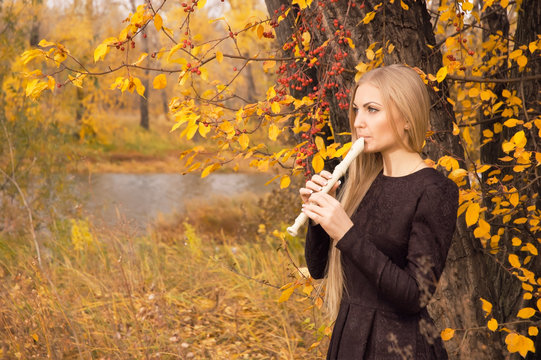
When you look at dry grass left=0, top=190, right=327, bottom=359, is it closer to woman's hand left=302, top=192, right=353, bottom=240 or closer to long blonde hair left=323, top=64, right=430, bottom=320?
long blonde hair left=323, top=64, right=430, bottom=320

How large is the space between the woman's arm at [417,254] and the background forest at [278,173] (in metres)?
0.22

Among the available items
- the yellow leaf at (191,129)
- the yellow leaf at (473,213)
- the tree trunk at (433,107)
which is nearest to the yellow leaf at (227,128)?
the yellow leaf at (191,129)

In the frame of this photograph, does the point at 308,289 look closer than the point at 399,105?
No

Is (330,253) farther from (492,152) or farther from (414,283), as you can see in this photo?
(492,152)

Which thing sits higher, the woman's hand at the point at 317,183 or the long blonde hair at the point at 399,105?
the long blonde hair at the point at 399,105

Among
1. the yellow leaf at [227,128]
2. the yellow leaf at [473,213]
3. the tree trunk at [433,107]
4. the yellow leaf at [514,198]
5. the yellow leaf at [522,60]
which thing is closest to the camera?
the yellow leaf at [473,213]

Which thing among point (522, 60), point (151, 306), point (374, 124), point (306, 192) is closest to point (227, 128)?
point (306, 192)

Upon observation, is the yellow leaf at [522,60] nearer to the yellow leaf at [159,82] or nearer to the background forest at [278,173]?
the background forest at [278,173]

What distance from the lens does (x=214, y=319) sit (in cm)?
418

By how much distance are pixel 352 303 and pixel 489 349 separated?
1.54 m

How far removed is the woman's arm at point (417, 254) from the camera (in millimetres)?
1621

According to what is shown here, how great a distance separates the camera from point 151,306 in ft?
13.4

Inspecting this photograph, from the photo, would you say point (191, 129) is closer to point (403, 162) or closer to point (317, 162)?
point (317, 162)

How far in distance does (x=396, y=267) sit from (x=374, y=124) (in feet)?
1.61
